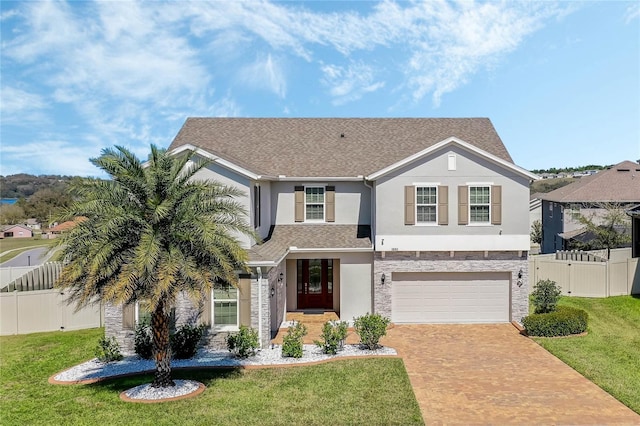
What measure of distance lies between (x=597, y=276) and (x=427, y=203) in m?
9.83

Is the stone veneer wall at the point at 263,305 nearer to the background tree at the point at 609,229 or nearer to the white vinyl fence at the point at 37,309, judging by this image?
the white vinyl fence at the point at 37,309

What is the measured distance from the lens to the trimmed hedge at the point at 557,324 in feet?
51.8

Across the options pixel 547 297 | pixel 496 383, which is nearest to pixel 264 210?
pixel 496 383

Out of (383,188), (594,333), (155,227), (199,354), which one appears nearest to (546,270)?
(594,333)

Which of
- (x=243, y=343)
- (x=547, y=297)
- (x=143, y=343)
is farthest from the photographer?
(x=547, y=297)

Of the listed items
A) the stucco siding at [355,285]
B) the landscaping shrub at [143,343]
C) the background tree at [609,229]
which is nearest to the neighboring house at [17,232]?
the landscaping shrub at [143,343]

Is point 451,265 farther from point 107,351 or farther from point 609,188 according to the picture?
point 609,188

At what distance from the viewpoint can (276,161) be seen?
20.7 meters

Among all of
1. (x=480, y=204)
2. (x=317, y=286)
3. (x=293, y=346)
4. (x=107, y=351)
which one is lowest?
(x=107, y=351)

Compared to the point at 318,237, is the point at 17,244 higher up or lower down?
lower down

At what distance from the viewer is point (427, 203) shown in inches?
704

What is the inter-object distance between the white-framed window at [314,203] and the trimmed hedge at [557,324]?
9.09 m

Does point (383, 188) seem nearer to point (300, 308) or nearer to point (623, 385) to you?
point (300, 308)

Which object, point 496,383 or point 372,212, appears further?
point 372,212
